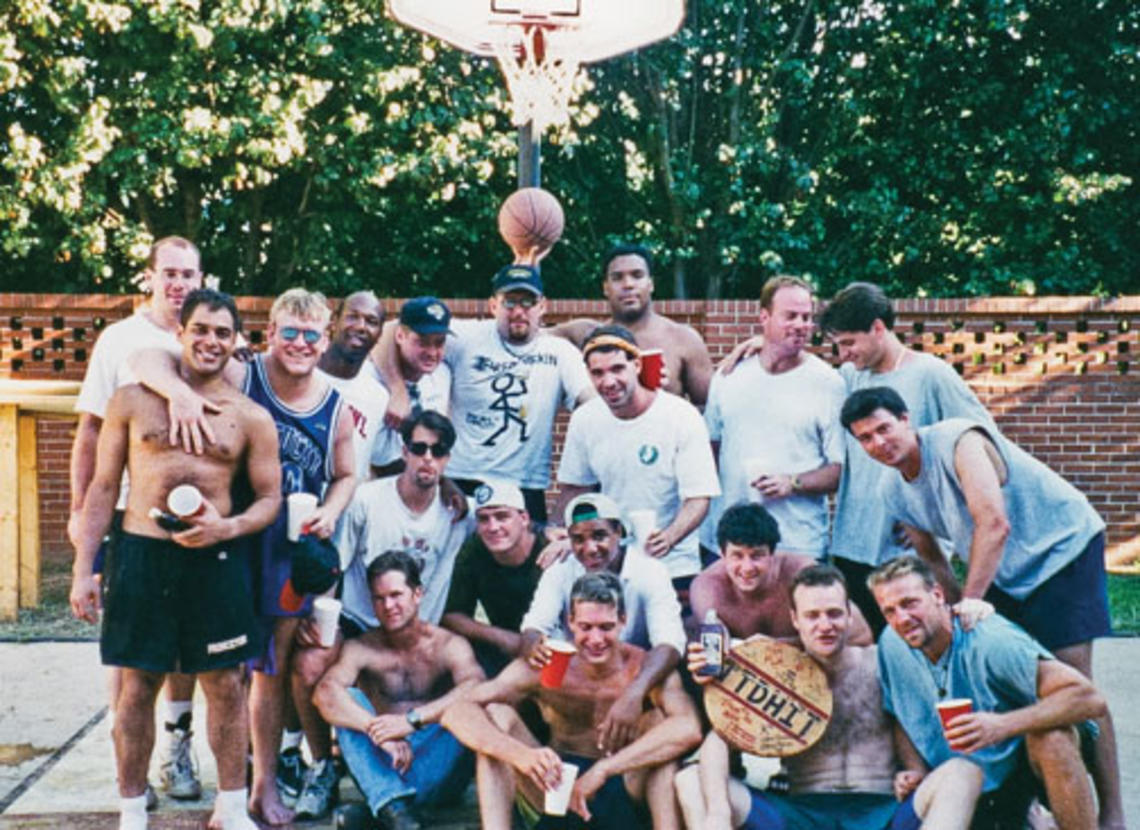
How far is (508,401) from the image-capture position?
6180 millimetres

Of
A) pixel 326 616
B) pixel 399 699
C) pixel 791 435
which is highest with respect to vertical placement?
pixel 791 435

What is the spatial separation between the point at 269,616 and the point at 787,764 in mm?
2068

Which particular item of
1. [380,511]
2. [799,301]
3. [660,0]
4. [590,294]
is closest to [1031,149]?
[590,294]

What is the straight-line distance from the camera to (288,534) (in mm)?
5047

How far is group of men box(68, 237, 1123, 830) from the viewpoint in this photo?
4.62 meters

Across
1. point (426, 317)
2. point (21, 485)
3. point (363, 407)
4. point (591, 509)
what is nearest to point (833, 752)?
point (591, 509)

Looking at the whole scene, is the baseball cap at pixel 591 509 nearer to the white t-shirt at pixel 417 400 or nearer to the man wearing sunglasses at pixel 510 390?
the man wearing sunglasses at pixel 510 390

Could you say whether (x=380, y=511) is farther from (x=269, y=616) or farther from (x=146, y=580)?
(x=146, y=580)

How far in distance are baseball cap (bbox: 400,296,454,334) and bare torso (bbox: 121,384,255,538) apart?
131cm

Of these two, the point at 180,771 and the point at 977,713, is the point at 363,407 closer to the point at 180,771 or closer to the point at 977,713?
the point at 180,771

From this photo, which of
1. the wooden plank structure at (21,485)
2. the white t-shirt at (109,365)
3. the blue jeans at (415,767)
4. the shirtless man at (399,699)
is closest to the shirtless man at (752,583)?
the shirtless man at (399,699)

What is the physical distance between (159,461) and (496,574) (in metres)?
1.60

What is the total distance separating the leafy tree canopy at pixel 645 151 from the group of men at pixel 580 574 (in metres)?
6.88

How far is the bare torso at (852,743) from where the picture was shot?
4.77 metres
